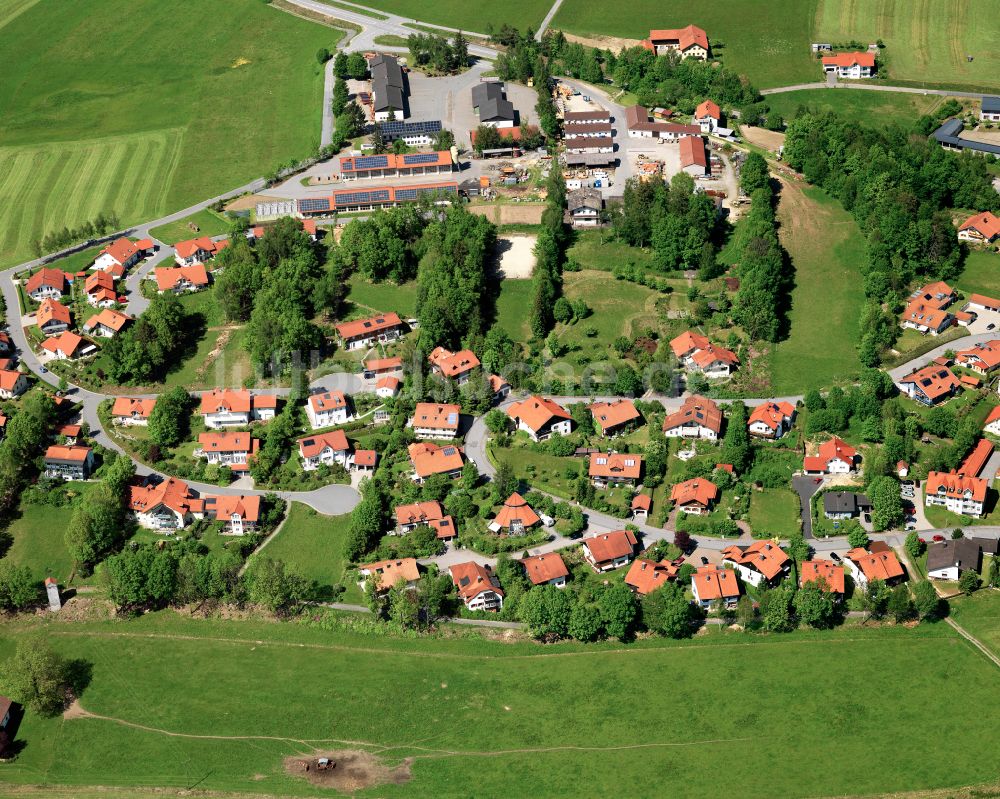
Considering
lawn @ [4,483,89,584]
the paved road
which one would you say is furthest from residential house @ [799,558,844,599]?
the paved road

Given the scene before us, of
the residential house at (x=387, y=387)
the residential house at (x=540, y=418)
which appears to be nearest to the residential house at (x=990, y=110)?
the residential house at (x=540, y=418)

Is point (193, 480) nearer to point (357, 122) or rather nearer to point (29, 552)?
point (29, 552)

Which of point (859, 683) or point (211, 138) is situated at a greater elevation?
point (211, 138)

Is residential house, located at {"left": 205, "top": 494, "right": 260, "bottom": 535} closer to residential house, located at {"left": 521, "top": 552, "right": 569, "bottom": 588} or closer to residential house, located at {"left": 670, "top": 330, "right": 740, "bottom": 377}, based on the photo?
residential house, located at {"left": 521, "top": 552, "right": 569, "bottom": 588}

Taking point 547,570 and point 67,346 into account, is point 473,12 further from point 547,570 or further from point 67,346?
point 547,570

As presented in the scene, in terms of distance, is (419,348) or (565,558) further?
(419,348)

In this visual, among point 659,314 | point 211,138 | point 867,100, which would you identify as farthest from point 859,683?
point 211,138

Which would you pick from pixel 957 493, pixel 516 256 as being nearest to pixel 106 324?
pixel 516 256
